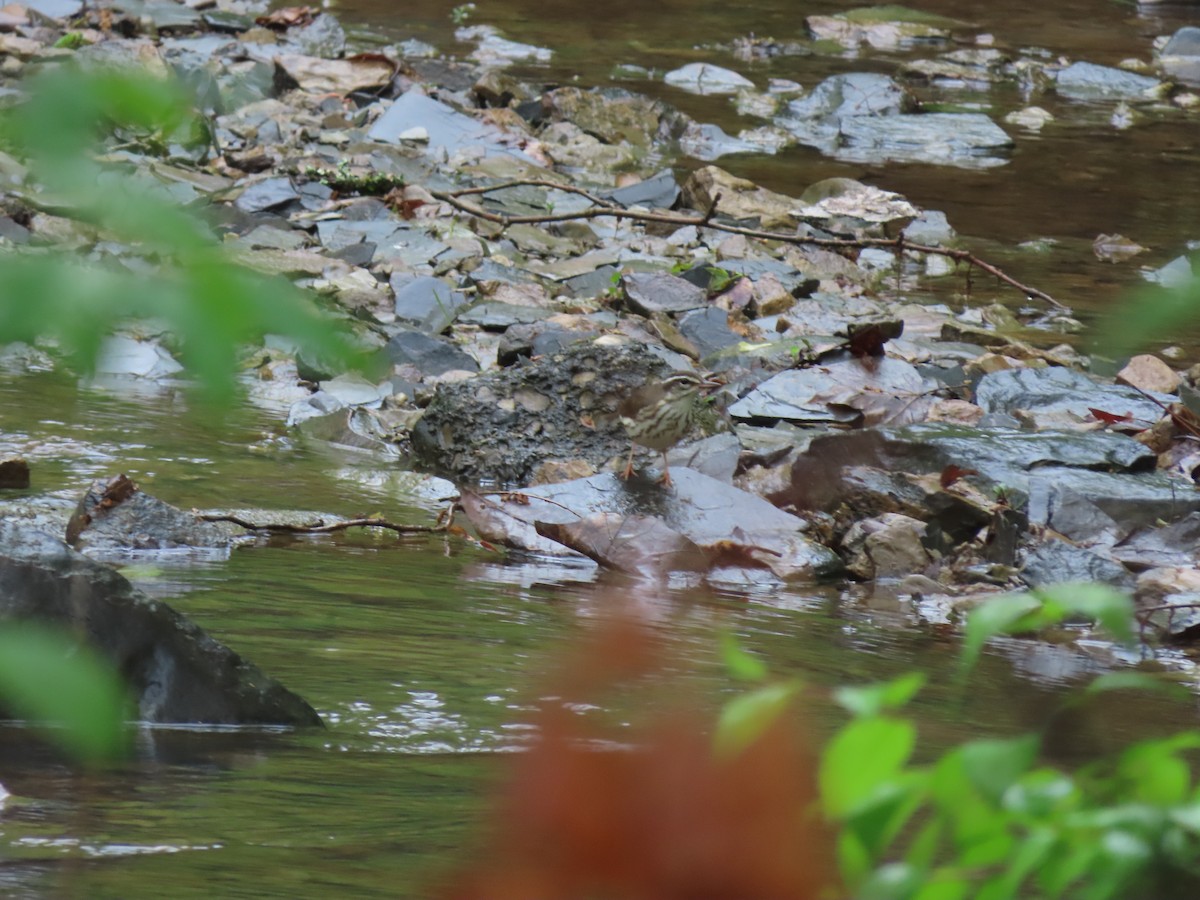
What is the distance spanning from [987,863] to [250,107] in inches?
473

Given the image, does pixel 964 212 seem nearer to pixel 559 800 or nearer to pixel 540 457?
pixel 540 457

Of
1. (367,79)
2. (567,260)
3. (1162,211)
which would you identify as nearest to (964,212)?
(1162,211)

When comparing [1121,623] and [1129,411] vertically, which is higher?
[1121,623]

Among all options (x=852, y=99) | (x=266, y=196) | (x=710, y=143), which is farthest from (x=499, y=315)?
(x=852, y=99)

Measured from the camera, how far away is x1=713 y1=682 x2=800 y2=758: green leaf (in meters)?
0.79

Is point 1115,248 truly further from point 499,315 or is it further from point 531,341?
point 531,341

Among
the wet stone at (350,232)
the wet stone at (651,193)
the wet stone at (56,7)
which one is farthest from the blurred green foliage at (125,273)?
the wet stone at (56,7)

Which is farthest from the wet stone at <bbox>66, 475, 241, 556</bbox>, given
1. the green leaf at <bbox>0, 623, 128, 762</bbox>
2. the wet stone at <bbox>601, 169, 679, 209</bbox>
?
the wet stone at <bbox>601, 169, 679, 209</bbox>

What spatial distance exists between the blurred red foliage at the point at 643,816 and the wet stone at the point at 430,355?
6.08m

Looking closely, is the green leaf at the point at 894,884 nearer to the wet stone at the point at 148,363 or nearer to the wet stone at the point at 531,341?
the wet stone at the point at 148,363

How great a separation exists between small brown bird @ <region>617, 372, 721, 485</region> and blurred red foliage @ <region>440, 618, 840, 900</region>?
420 centimetres

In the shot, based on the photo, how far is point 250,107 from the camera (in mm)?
12211

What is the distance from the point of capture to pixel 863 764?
2.62 ft

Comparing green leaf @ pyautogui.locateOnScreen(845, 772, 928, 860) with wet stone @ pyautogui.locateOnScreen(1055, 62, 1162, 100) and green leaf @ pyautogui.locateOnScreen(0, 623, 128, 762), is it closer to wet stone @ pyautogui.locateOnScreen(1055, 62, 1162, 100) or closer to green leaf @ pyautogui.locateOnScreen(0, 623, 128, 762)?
green leaf @ pyautogui.locateOnScreen(0, 623, 128, 762)
